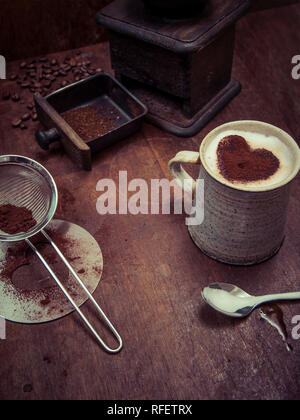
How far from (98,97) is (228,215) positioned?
2.37ft

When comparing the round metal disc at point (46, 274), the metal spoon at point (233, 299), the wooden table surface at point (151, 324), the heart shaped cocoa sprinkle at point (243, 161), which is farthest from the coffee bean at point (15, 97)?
the metal spoon at point (233, 299)

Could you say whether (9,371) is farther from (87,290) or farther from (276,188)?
(276,188)

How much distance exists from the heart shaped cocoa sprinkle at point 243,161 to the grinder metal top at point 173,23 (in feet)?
1.10

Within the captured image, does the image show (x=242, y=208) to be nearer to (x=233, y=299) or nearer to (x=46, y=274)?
(x=233, y=299)

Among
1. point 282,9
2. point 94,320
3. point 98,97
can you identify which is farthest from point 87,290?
point 282,9

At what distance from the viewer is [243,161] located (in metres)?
0.94

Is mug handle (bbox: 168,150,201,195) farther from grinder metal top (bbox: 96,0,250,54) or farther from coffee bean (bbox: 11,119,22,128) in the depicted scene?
coffee bean (bbox: 11,119,22,128)

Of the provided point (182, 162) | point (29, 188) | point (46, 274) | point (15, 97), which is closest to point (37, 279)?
point (46, 274)

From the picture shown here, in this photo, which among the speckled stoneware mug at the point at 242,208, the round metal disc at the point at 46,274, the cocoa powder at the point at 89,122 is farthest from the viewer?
the cocoa powder at the point at 89,122

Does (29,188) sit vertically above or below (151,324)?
above

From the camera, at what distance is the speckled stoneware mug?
866 millimetres

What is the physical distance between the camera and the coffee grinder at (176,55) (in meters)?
1.19

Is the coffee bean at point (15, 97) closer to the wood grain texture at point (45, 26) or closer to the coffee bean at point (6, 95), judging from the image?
the coffee bean at point (6, 95)

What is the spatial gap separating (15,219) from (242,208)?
1.76 feet
